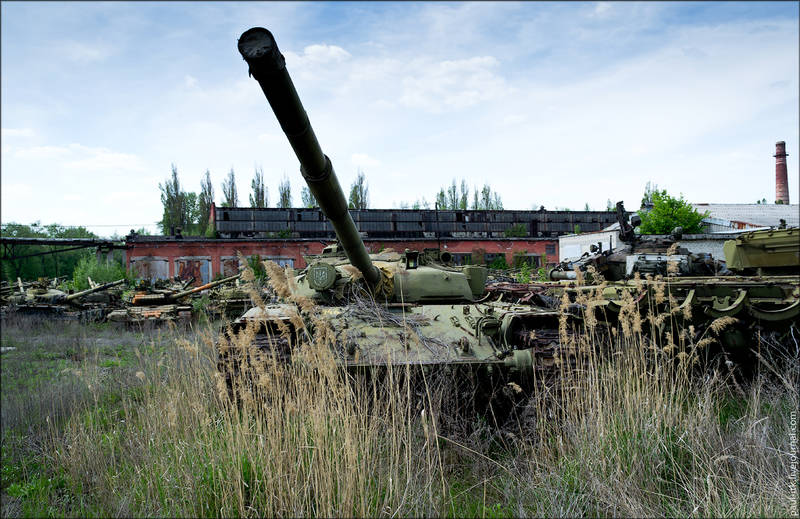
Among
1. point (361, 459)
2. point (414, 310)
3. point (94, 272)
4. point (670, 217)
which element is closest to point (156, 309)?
point (94, 272)

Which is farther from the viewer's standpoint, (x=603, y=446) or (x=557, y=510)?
(x=603, y=446)

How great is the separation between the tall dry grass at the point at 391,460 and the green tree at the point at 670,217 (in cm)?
2499

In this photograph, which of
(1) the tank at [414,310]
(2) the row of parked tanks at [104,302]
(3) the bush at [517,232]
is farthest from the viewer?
(3) the bush at [517,232]

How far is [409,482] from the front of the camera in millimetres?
3035

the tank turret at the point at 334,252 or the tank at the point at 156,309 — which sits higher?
the tank turret at the point at 334,252

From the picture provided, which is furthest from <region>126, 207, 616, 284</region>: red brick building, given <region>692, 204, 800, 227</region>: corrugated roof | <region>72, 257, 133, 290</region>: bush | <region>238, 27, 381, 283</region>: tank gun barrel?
<region>238, 27, 381, 283</region>: tank gun barrel

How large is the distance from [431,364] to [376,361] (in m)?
0.52

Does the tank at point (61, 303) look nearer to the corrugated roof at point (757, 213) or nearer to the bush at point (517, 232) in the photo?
the bush at point (517, 232)

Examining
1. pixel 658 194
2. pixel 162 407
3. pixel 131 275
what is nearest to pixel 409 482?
pixel 162 407

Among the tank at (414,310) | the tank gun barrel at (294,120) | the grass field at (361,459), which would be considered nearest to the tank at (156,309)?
the tank at (414,310)

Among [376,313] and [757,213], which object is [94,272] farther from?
[757,213]

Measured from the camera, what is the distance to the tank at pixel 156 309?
1533cm

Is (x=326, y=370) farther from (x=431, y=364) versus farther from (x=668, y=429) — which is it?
(x=668, y=429)

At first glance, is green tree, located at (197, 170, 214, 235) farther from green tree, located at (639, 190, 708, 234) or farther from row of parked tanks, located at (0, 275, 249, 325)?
green tree, located at (639, 190, 708, 234)
